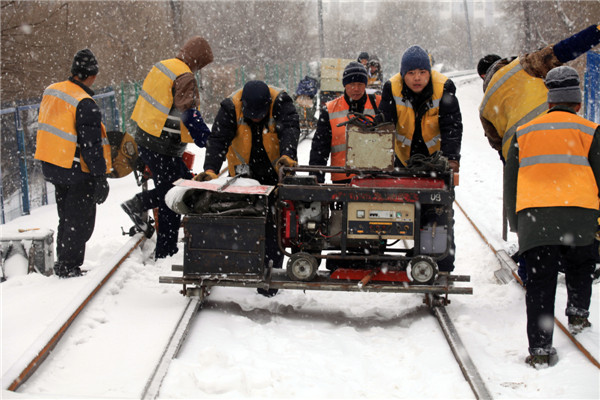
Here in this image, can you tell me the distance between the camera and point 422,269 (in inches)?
195

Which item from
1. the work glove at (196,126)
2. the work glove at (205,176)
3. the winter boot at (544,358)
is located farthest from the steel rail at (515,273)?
the work glove at (196,126)

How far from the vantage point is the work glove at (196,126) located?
6.27 metres

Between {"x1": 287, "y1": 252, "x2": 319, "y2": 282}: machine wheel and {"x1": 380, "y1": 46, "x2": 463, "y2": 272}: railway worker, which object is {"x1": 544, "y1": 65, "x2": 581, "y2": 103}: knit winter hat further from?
{"x1": 287, "y1": 252, "x2": 319, "y2": 282}: machine wheel

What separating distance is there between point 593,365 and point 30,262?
504 cm

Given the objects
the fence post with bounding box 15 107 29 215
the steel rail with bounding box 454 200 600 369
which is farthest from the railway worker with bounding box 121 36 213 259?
the fence post with bounding box 15 107 29 215

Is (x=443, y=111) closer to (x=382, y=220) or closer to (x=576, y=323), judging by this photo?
(x=382, y=220)

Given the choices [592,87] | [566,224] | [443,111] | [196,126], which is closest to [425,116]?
[443,111]

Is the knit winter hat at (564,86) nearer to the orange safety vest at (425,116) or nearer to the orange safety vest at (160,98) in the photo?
the orange safety vest at (425,116)

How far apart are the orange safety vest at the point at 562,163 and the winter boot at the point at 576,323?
3.02 feet

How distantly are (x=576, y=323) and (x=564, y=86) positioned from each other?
67.7 inches

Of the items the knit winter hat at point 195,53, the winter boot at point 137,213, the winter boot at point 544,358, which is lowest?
the winter boot at point 544,358

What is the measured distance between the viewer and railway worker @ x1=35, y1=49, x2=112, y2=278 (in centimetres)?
586

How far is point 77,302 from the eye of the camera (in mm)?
4934

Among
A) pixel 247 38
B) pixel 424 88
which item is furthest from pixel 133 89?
pixel 247 38
